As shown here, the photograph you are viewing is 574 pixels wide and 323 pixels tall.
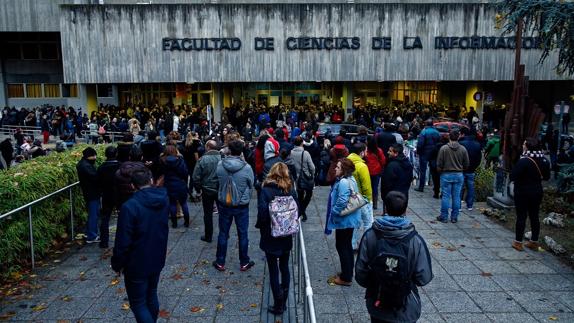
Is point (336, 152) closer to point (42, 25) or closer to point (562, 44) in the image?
point (562, 44)

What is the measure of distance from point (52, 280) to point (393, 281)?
17.8 ft

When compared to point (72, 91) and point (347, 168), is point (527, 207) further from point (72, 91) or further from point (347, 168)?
point (72, 91)

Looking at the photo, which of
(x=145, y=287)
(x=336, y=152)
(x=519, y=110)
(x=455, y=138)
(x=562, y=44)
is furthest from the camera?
(x=519, y=110)

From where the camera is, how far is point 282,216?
5457 mm

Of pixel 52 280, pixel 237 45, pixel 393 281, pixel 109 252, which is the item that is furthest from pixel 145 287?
pixel 237 45

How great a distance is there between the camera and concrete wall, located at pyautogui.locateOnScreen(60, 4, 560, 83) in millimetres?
27484

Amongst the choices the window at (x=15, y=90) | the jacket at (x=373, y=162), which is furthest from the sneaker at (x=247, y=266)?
the window at (x=15, y=90)

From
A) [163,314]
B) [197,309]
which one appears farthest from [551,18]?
[163,314]

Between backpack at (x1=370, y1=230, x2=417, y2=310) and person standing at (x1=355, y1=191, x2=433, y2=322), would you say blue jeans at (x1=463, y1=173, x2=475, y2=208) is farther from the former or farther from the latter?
backpack at (x1=370, y1=230, x2=417, y2=310)

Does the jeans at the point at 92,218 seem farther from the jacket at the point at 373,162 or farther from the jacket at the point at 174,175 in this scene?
the jacket at the point at 373,162

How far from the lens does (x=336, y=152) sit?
7848 millimetres

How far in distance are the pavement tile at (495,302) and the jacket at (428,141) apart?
6.21 metres

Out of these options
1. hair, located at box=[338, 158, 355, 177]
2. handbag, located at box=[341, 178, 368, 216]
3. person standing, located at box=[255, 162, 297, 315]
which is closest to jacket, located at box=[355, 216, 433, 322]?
person standing, located at box=[255, 162, 297, 315]

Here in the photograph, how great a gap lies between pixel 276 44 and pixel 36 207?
21978 millimetres
